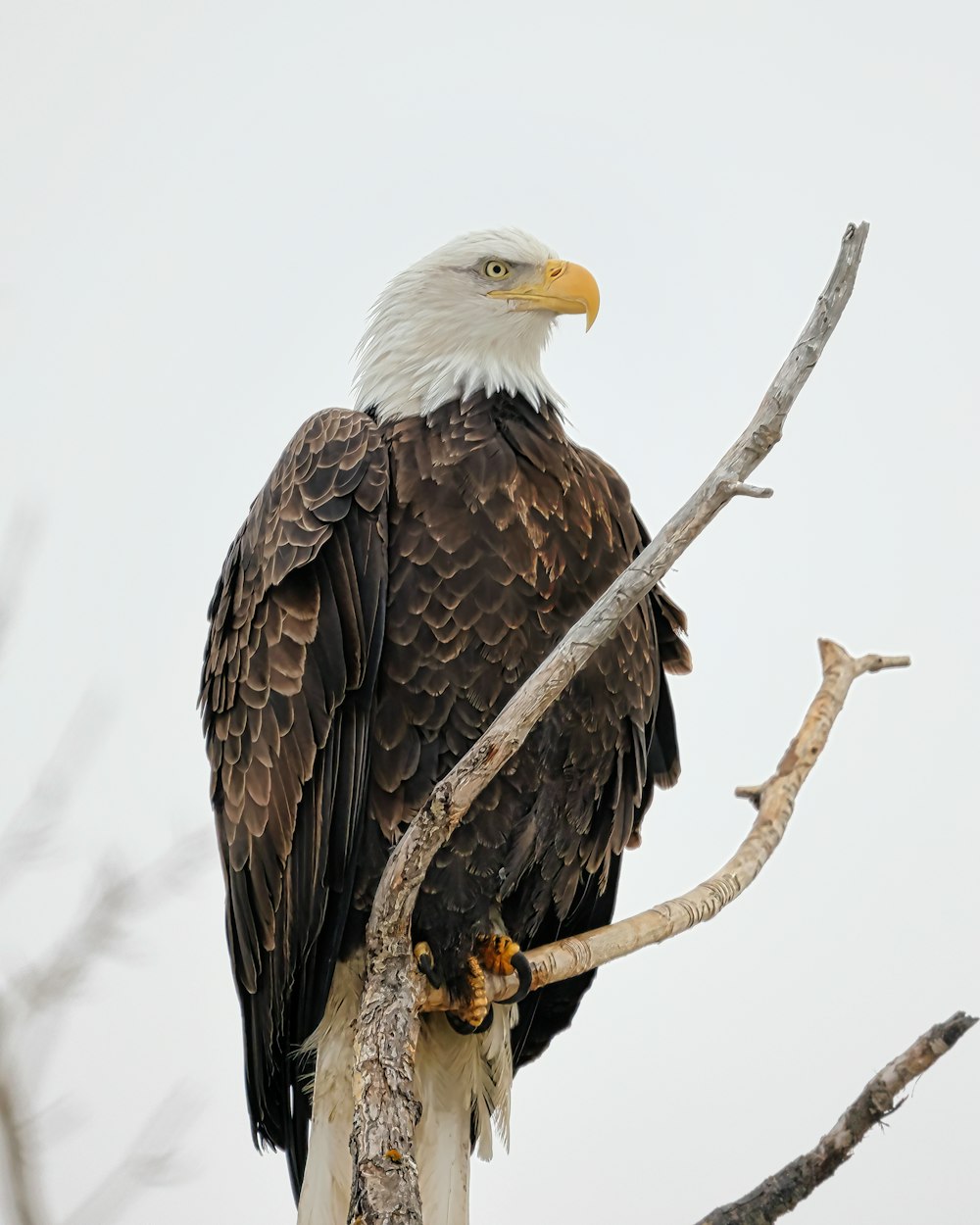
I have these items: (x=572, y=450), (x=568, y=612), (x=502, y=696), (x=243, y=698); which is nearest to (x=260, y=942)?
(x=243, y=698)

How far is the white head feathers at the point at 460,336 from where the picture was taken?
4.13 m

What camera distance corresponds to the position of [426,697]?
362 cm

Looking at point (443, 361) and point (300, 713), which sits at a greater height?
point (443, 361)

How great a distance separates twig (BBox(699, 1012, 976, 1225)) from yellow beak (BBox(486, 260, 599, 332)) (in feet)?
7.67

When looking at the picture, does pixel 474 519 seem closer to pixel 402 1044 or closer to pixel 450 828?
pixel 450 828

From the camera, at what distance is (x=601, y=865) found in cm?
417

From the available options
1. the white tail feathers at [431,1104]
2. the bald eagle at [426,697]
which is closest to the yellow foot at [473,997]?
the bald eagle at [426,697]

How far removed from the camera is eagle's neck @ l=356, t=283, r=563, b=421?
4.11 metres

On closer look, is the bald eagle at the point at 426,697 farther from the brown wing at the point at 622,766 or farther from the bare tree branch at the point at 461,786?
the bare tree branch at the point at 461,786

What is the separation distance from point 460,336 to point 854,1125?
2.49m

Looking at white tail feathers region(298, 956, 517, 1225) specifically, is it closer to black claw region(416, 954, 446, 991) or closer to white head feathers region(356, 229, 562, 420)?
black claw region(416, 954, 446, 991)

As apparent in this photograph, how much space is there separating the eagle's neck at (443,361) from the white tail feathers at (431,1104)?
5.26ft

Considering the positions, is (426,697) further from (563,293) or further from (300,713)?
(563,293)

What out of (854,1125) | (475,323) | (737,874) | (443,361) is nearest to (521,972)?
(737,874)
